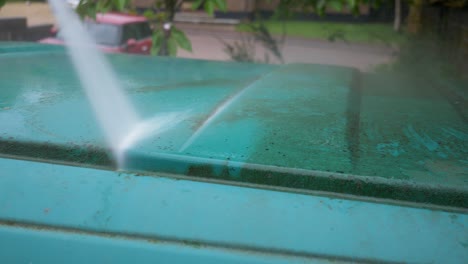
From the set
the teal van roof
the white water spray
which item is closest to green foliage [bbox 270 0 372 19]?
the teal van roof

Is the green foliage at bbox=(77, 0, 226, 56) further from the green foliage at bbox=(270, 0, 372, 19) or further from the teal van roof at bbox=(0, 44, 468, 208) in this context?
the teal van roof at bbox=(0, 44, 468, 208)

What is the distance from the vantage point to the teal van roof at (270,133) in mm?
1156

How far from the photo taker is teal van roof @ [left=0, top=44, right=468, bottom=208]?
116 centimetres

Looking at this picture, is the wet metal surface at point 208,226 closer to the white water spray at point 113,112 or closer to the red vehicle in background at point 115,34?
the white water spray at point 113,112

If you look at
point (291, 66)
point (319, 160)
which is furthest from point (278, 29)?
point (319, 160)

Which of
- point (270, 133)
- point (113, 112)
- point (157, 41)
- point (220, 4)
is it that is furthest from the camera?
point (157, 41)

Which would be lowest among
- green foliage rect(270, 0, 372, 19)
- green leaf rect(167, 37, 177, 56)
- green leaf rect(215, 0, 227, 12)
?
green leaf rect(167, 37, 177, 56)

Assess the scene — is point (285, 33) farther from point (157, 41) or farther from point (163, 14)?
point (157, 41)

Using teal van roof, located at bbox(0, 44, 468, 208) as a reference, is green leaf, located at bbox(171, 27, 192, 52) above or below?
below

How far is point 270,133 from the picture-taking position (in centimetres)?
137

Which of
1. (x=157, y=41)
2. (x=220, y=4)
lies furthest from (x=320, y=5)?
(x=157, y=41)

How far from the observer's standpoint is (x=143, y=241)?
1068mm

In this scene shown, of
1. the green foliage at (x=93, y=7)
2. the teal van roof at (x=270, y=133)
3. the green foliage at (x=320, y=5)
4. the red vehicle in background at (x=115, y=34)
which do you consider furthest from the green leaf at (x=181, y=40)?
the red vehicle in background at (x=115, y=34)

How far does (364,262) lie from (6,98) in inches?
48.5
